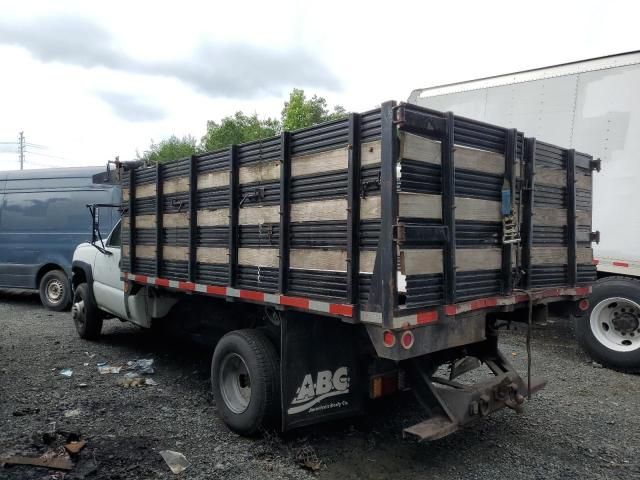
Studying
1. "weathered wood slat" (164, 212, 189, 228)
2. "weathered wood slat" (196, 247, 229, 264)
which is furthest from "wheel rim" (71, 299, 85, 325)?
"weathered wood slat" (196, 247, 229, 264)

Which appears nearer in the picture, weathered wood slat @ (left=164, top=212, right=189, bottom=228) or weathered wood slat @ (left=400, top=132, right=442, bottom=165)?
weathered wood slat @ (left=400, top=132, right=442, bottom=165)

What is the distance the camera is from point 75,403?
15.5 feet

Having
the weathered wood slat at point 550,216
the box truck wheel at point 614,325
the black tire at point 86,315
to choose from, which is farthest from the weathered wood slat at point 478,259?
the black tire at point 86,315

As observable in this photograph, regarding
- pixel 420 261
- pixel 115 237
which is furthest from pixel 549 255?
pixel 115 237

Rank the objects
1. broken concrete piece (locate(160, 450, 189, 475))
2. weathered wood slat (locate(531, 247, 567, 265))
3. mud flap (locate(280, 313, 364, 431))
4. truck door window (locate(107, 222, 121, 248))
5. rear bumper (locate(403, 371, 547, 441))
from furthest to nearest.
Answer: truck door window (locate(107, 222, 121, 248)), weathered wood slat (locate(531, 247, 567, 265)), mud flap (locate(280, 313, 364, 431)), broken concrete piece (locate(160, 450, 189, 475)), rear bumper (locate(403, 371, 547, 441))

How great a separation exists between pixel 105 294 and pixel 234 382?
336 centimetres

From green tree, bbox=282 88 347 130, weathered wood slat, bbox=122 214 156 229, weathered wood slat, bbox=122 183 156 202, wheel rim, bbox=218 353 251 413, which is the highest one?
green tree, bbox=282 88 347 130

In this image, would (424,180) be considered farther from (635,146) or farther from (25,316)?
(25,316)

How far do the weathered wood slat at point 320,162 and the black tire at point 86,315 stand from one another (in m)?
4.89

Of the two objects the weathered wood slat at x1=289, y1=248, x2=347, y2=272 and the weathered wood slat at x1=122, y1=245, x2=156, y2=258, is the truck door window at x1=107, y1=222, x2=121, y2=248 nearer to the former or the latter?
the weathered wood slat at x1=122, y1=245, x2=156, y2=258

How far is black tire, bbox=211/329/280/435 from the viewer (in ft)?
12.8

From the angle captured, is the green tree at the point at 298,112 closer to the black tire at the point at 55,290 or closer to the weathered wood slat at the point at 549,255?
the black tire at the point at 55,290

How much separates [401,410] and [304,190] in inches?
93.4

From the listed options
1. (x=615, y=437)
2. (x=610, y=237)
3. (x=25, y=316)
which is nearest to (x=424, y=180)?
(x=615, y=437)
